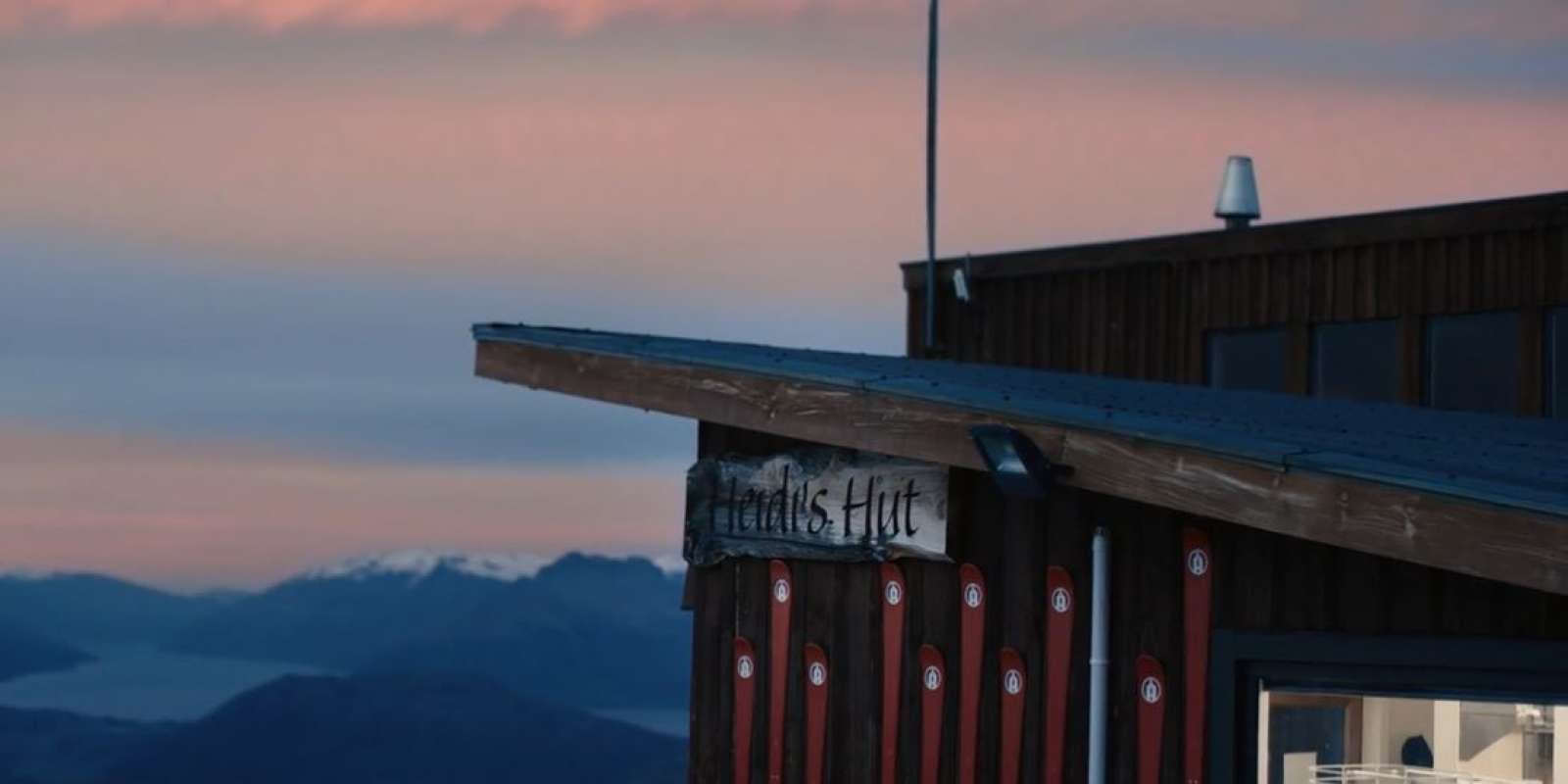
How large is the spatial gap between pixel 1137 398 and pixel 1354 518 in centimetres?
345

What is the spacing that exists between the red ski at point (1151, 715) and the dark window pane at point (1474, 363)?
1063 centimetres

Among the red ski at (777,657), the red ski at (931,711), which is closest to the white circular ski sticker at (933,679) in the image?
the red ski at (931,711)

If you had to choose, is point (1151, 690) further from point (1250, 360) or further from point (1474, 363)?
point (1250, 360)

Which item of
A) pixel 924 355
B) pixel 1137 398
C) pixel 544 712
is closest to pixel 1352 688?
pixel 1137 398

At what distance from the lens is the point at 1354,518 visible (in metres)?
8.77

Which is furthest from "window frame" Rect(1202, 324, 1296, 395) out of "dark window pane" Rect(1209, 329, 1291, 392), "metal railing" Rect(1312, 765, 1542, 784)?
"metal railing" Rect(1312, 765, 1542, 784)

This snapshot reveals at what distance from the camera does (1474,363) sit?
20797mm

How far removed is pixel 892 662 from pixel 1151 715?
4.96 ft

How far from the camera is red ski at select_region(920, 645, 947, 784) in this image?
36.8 ft

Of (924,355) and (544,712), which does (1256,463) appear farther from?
(544,712)

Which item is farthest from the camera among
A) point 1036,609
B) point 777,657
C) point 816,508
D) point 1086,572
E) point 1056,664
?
point 777,657

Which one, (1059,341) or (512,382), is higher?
(1059,341)

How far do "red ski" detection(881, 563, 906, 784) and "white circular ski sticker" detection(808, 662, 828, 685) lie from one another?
1.24ft

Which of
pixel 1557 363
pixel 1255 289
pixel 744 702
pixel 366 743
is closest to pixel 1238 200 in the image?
pixel 1255 289
